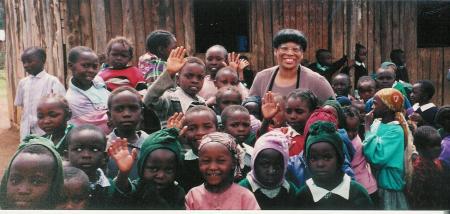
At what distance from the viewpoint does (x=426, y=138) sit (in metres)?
3.07

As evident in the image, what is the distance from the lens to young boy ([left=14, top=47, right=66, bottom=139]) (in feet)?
14.1

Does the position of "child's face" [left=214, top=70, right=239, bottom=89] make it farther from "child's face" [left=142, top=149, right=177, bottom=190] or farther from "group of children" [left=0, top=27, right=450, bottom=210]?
"child's face" [left=142, top=149, right=177, bottom=190]

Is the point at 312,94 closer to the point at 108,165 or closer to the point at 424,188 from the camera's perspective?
the point at 424,188

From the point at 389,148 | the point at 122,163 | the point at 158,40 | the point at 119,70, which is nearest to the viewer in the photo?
the point at 122,163

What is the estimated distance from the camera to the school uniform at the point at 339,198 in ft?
7.60

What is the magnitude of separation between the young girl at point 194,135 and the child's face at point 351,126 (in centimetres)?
92

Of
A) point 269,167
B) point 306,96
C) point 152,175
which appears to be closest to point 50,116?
point 152,175

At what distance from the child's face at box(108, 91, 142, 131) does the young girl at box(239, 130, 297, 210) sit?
688 millimetres

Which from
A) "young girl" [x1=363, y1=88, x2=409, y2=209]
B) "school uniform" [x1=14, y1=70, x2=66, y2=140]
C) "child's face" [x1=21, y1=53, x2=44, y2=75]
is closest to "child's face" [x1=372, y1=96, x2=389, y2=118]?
"young girl" [x1=363, y1=88, x2=409, y2=209]

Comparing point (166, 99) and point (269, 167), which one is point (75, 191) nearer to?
point (269, 167)

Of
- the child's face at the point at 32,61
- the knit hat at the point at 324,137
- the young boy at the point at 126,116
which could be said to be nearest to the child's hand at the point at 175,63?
the young boy at the point at 126,116

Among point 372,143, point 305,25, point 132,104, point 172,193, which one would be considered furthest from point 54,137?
point 305,25

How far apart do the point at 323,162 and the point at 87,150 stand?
1.10 m

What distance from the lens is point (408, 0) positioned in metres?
6.52
